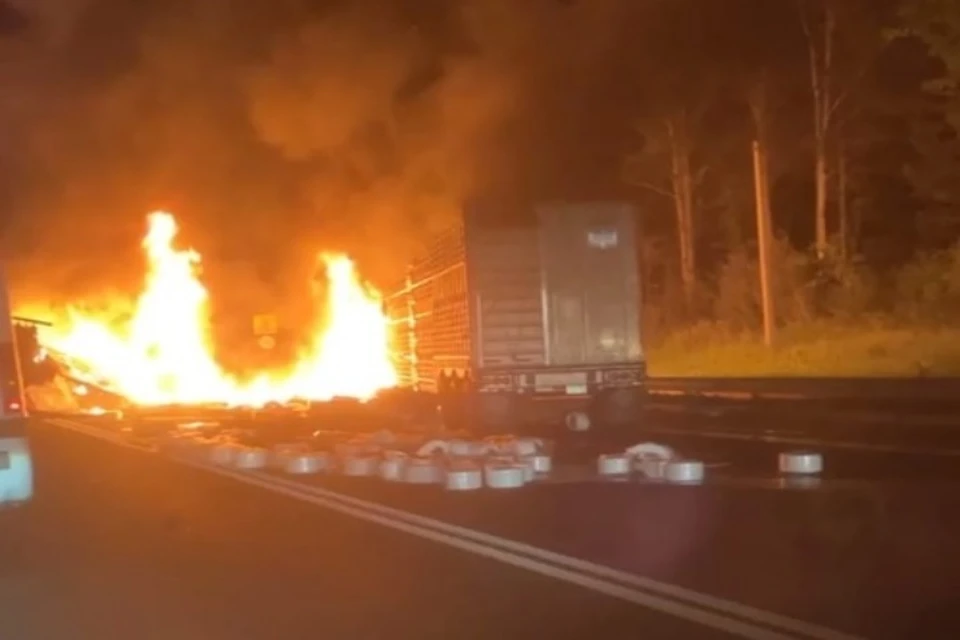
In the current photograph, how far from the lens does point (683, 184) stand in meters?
50.1

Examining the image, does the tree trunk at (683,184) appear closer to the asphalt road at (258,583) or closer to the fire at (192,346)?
the fire at (192,346)

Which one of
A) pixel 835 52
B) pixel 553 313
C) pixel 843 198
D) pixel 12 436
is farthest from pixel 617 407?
pixel 835 52

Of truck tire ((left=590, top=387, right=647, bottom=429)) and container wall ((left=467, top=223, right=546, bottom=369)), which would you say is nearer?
truck tire ((left=590, top=387, right=647, bottom=429))

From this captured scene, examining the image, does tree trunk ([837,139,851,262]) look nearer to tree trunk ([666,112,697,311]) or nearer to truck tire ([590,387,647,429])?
tree trunk ([666,112,697,311])

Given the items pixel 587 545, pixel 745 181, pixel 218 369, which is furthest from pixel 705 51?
pixel 587 545

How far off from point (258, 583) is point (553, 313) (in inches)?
561

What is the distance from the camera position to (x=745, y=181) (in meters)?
51.2

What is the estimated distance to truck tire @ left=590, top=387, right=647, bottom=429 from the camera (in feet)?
80.7

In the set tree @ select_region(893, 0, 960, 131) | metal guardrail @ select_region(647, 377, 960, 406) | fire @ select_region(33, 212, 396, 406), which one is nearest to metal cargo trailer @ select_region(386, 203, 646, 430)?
metal guardrail @ select_region(647, 377, 960, 406)

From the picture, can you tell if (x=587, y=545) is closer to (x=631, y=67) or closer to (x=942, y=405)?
(x=942, y=405)

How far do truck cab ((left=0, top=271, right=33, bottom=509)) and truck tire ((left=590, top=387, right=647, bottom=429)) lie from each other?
40.9 ft

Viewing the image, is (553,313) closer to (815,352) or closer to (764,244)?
(815,352)

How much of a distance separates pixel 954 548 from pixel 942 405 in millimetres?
11860

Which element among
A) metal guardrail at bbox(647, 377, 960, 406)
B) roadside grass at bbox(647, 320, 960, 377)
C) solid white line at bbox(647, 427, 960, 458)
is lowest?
solid white line at bbox(647, 427, 960, 458)
